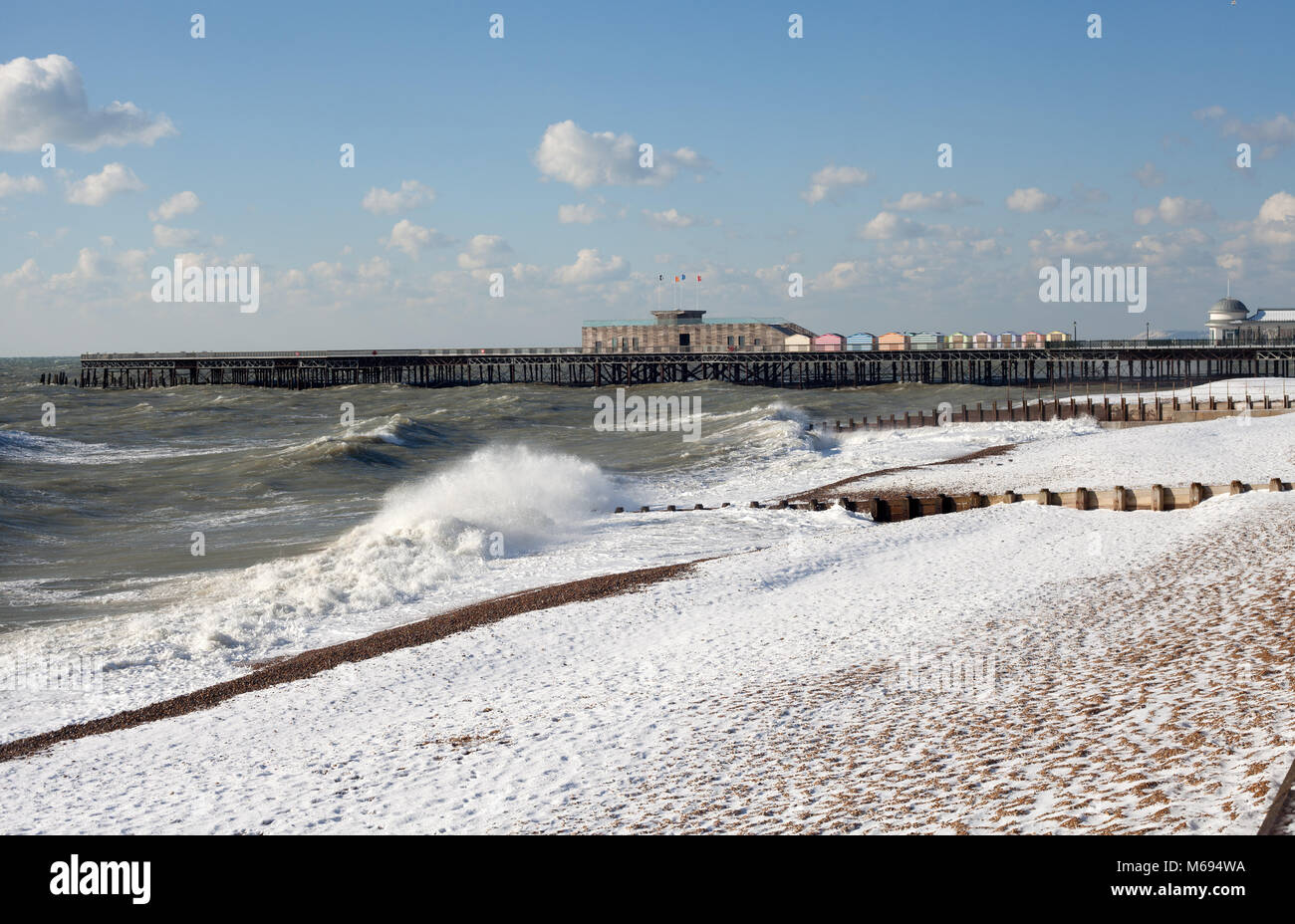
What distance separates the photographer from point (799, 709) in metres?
9.75

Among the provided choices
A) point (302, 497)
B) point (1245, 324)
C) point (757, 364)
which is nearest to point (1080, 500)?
point (302, 497)

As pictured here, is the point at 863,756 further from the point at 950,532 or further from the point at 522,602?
the point at 950,532

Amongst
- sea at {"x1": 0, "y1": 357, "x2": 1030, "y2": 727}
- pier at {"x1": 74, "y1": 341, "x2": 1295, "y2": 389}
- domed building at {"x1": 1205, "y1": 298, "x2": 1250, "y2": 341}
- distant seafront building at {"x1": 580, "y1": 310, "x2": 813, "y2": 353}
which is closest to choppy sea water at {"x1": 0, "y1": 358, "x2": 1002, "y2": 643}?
sea at {"x1": 0, "y1": 357, "x2": 1030, "y2": 727}

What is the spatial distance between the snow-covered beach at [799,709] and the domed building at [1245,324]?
9511 cm

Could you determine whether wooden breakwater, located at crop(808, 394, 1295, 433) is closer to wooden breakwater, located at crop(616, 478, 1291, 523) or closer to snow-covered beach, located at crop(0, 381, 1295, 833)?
wooden breakwater, located at crop(616, 478, 1291, 523)

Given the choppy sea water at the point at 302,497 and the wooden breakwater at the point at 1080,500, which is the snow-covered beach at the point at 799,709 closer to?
the wooden breakwater at the point at 1080,500

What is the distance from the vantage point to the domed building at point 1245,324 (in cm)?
9919

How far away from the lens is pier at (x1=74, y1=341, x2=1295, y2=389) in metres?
87.3

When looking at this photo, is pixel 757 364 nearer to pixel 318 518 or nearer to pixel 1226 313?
pixel 1226 313
